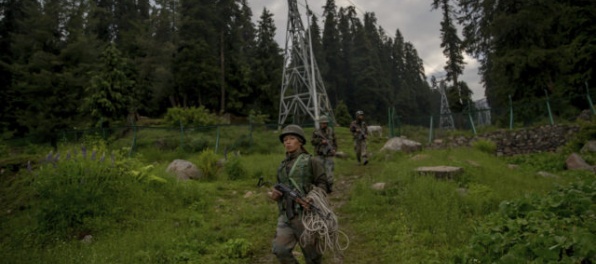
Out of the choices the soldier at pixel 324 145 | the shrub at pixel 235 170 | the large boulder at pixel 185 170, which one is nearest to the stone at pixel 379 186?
the soldier at pixel 324 145

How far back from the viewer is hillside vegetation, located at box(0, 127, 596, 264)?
3.79 meters

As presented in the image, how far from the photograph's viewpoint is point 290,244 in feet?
11.2

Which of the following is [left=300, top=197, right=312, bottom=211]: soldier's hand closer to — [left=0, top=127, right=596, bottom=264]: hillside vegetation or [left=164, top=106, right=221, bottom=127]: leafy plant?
[left=0, top=127, right=596, bottom=264]: hillside vegetation

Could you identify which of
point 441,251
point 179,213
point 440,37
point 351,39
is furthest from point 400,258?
point 351,39

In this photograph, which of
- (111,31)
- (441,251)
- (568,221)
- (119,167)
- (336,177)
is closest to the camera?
(568,221)

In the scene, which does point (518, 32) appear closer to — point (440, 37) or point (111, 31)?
point (440, 37)

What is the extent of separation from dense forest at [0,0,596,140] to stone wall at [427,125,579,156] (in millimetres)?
1920

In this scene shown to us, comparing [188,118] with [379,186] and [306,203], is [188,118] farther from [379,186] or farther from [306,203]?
[306,203]

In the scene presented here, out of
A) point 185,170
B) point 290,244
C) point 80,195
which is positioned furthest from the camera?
point 185,170

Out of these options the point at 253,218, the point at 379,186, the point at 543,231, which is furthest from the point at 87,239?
the point at 543,231

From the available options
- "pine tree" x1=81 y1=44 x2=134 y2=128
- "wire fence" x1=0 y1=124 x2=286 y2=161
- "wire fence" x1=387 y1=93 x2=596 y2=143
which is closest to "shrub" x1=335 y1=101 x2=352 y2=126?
"wire fence" x1=387 y1=93 x2=596 y2=143

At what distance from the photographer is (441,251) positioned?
4270mm

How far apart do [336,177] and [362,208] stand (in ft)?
12.8

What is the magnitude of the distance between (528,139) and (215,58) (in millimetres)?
29879
